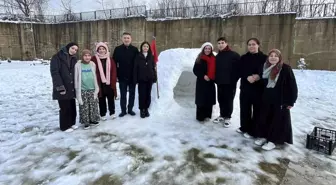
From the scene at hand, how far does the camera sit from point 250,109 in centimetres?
394

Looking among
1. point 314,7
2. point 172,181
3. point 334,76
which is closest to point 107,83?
point 172,181

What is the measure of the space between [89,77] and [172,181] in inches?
98.3

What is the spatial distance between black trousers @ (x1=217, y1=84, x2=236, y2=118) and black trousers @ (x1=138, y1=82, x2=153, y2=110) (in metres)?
1.43

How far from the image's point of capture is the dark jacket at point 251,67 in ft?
12.2

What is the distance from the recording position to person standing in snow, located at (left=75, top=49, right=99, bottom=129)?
4.16m

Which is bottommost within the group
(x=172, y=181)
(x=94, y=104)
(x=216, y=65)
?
(x=172, y=181)

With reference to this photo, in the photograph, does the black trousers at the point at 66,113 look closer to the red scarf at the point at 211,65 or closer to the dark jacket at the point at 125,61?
the dark jacket at the point at 125,61

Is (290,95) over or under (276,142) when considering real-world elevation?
over

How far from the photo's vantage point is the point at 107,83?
14.7ft

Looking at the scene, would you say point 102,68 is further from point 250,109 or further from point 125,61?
point 250,109

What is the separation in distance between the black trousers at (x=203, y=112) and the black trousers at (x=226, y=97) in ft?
0.94

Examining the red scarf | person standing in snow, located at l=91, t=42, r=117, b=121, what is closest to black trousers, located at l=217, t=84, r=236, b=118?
the red scarf

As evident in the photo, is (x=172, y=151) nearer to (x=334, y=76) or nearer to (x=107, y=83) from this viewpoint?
(x=107, y=83)

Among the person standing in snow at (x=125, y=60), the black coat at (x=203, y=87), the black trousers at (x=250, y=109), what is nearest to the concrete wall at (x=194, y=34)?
the black coat at (x=203, y=87)
